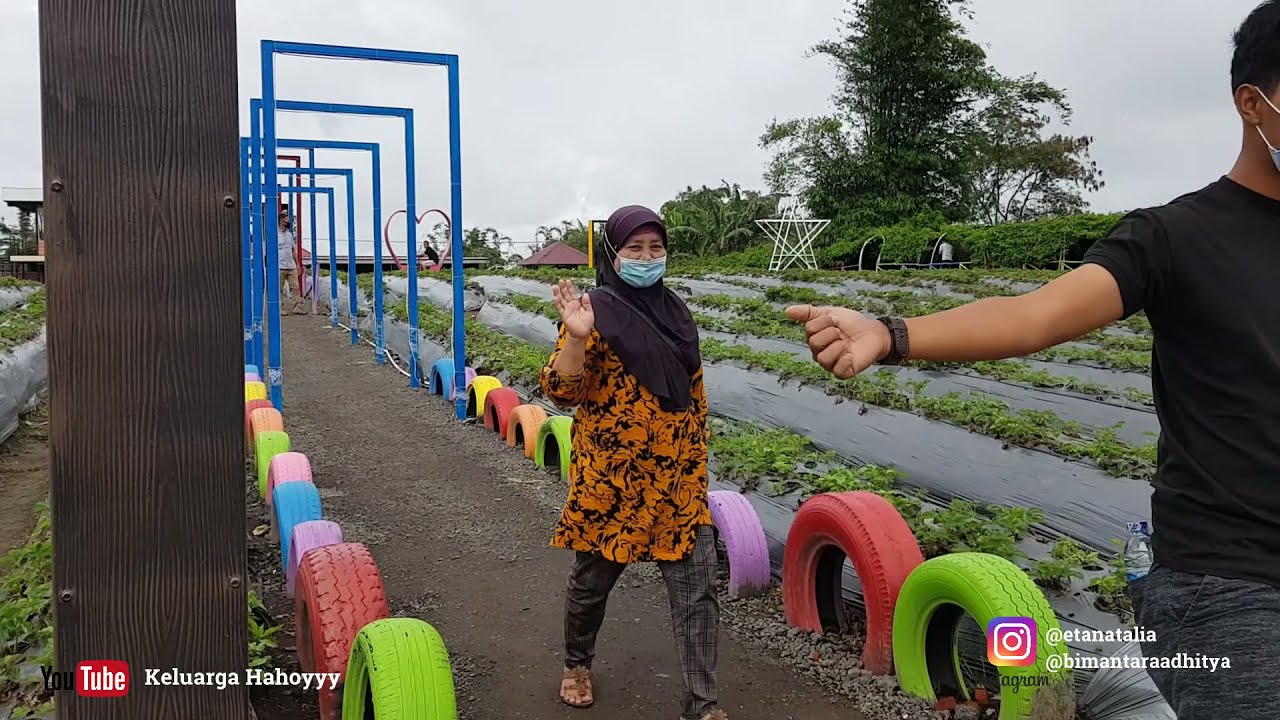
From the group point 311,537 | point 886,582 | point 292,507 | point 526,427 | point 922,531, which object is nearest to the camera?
point 886,582

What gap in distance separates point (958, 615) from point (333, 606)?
6.76ft

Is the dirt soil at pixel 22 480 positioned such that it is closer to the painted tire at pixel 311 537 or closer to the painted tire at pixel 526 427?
the painted tire at pixel 311 537

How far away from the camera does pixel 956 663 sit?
314cm

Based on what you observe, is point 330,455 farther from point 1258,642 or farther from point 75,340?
point 1258,642

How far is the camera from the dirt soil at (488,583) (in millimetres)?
3178

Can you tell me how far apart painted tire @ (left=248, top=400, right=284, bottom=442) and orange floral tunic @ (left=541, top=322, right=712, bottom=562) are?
413 centimetres

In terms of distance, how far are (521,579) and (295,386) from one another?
698 centimetres

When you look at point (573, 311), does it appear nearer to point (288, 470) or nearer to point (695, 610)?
point (695, 610)

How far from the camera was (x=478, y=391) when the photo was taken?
8148 mm

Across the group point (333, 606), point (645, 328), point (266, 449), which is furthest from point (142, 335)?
point (266, 449)

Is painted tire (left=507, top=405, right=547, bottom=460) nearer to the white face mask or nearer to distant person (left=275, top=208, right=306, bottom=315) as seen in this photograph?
the white face mask

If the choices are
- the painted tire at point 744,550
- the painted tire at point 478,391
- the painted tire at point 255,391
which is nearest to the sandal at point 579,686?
the painted tire at point 744,550

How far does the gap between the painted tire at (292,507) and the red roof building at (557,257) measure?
27.4 m

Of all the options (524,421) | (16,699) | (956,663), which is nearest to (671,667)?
(956,663)
